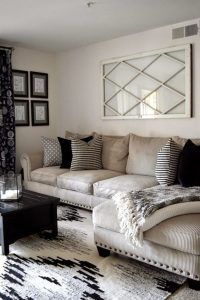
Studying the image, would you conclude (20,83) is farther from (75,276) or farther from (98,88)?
(75,276)

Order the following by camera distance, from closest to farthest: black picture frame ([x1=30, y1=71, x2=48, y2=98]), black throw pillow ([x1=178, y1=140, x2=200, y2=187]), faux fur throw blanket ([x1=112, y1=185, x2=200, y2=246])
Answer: faux fur throw blanket ([x1=112, y1=185, x2=200, y2=246]) → black throw pillow ([x1=178, y1=140, x2=200, y2=187]) → black picture frame ([x1=30, y1=71, x2=48, y2=98])

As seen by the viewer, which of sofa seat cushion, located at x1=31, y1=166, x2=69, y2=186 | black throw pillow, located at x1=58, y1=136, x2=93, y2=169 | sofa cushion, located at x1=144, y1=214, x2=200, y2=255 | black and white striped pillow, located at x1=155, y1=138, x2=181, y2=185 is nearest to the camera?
sofa cushion, located at x1=144, y1=214, x2=200, y2=255

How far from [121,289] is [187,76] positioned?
2.64m

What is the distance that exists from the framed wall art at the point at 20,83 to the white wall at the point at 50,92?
91 millimetres

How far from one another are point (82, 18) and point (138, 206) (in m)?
2.35

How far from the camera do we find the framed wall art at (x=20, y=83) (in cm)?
484

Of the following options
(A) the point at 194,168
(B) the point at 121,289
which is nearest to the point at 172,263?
(B) the point at 121,289

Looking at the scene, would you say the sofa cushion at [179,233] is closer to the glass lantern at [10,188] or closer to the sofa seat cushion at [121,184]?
the sofa seat cushion at [121,184]

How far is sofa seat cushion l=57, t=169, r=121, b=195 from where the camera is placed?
369 cm

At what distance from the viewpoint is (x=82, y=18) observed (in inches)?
140

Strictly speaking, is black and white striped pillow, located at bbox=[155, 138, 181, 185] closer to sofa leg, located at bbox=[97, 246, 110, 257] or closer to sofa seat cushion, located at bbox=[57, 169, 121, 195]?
sofa seat cushion, located at bbox=[57, 169, 121, 195]

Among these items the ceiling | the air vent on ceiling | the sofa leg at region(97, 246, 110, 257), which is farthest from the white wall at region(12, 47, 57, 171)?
the sofa leg at region(97, 246, 110, 257)

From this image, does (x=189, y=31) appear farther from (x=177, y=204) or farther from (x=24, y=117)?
(x=24, y=117)

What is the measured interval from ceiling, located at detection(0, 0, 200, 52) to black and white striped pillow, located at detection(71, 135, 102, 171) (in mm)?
1483
